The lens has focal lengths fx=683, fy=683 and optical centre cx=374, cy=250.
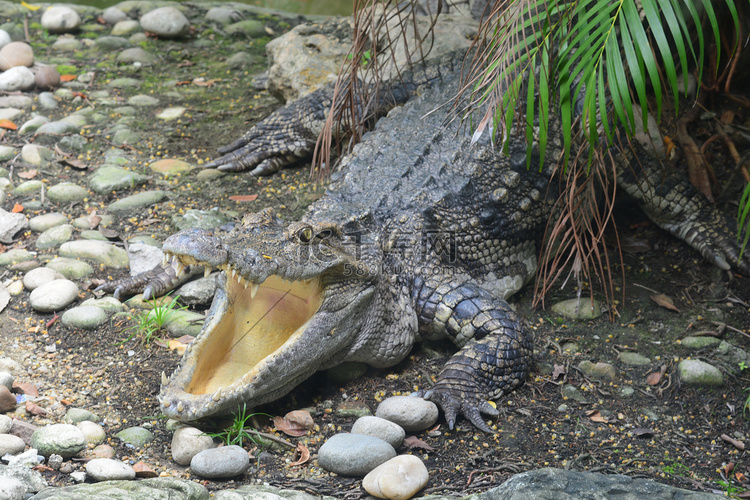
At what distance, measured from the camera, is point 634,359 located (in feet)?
11.2

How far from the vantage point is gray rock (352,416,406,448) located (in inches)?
109

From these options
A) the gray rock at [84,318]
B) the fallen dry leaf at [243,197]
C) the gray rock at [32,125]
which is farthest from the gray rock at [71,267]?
the gray rock at [32,125]

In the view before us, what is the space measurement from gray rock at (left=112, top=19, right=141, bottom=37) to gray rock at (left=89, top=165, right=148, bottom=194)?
109 inches

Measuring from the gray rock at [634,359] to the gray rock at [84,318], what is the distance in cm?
261

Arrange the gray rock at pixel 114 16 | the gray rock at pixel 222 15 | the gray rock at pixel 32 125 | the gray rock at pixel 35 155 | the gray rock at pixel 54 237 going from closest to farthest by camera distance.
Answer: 1. the gray rock at pixel 54 237
2. the gray rock at pixel 35 155
3. the gray rock at pixel 32 125
4. the gray rock at pixel 114 16
5. the gray rock at pixel 222 15

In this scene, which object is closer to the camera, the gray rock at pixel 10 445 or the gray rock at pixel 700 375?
the gray rock at pixel 10 445

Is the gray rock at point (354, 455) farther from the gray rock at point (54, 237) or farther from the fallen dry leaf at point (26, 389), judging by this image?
the gray rock at point (54, 237)

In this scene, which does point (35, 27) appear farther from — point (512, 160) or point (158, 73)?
point (512, 160)

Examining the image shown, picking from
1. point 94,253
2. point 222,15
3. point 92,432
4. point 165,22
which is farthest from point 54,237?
point 222,15

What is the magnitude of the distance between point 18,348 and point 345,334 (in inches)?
60.7

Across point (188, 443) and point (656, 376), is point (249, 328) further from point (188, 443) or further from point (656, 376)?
point (656, 376)

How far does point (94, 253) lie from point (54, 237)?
32cm

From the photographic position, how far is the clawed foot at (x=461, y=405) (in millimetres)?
2971

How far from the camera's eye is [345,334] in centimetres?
311
